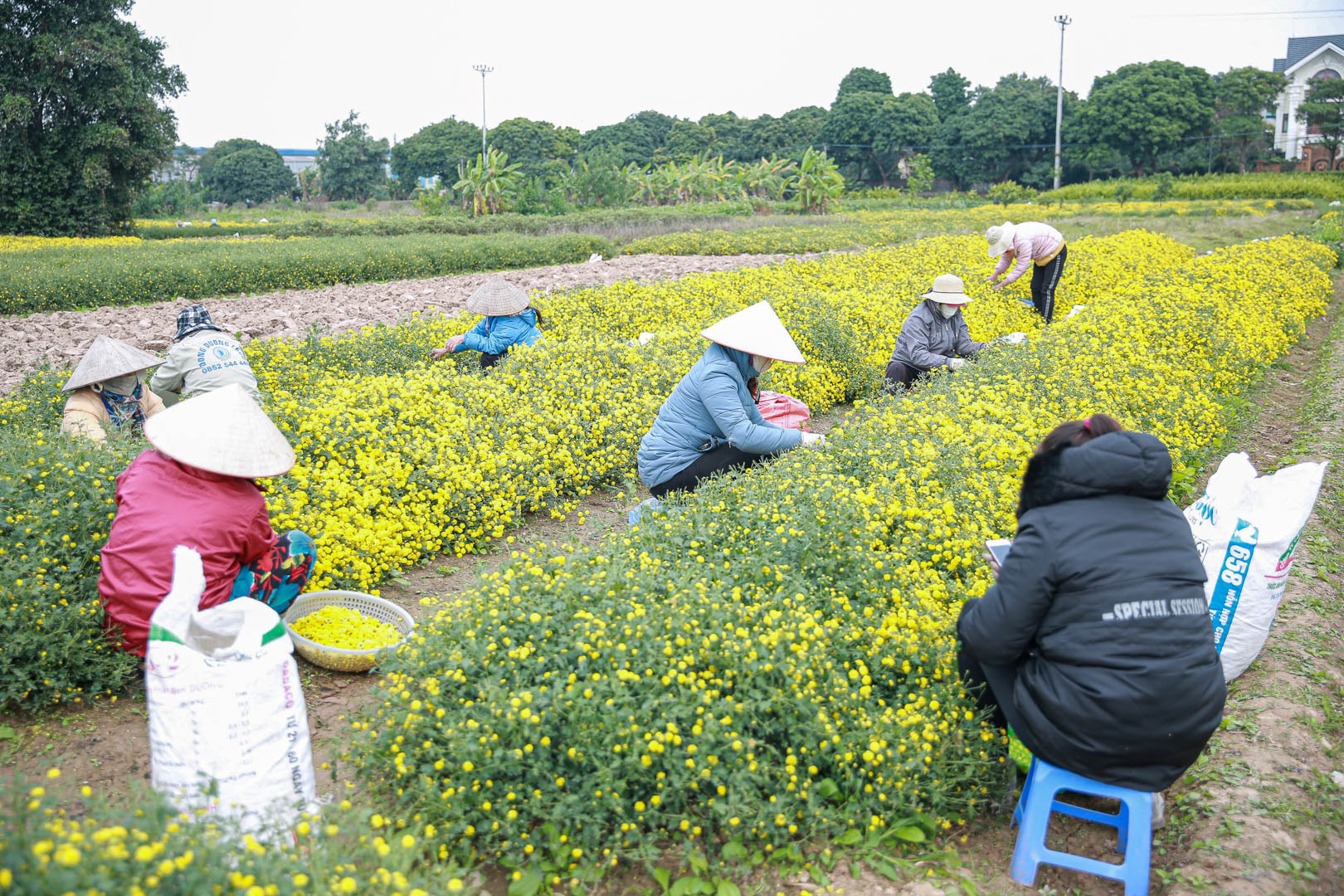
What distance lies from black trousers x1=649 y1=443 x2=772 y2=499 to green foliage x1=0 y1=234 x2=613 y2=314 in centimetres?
1475

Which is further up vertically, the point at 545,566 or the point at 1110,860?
the point at 545,566

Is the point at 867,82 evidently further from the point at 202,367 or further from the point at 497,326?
the point at 202,367

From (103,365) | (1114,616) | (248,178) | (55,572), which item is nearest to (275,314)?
(103,365)

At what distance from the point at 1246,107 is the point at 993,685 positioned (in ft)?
196

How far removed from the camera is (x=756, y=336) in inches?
186

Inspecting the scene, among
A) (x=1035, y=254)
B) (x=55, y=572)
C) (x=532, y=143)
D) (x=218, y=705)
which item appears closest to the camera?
(x=218, y=705)

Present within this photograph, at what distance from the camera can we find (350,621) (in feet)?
13.3

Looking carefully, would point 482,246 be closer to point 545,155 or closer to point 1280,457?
point 1280,457

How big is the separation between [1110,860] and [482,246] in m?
20.9

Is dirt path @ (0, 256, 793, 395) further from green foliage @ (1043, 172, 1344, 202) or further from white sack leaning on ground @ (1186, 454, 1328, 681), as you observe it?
green foliage @ (1043, 172, 1344, 202)

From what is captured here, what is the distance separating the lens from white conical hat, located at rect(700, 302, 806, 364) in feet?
15.4

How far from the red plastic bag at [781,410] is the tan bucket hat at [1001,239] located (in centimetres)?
627

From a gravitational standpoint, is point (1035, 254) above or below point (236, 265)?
below

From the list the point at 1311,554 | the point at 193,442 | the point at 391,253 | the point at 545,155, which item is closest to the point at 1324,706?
the point at 1311,554
